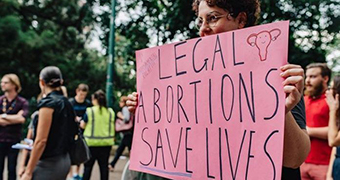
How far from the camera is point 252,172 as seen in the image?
4.82ft

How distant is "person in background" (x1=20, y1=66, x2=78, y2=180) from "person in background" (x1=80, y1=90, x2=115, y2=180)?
8.51 feet

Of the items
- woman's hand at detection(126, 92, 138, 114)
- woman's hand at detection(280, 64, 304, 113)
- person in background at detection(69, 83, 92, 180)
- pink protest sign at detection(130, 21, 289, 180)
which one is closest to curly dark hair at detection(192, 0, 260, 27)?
pink protest sign at detection(130, 21, 289, 180)

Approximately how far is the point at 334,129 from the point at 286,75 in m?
2.07

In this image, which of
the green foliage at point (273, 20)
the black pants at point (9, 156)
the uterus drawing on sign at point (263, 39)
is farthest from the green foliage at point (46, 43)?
the uterus drawing on sign at point (263, 39)

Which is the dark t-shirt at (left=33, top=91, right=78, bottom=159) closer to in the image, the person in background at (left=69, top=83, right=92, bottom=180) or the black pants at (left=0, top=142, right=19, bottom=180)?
the black pants at (left=0, top=142, right=19, bottom=180)

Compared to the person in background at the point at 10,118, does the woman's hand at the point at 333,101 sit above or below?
above

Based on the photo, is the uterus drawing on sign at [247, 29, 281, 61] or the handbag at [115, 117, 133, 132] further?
the handbag at [115, 117, 133, 132]

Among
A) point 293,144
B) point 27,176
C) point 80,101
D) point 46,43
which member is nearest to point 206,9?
point 293,144

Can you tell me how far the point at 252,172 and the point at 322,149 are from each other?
8.07 ft

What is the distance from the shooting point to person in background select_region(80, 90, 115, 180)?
6.48 m

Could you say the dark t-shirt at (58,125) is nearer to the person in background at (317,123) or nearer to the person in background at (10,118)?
the person in background at (317,123)

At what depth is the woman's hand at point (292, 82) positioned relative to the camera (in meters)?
1.36

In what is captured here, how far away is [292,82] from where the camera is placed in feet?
4.50

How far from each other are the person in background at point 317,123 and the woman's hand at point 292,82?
7.83 ft
